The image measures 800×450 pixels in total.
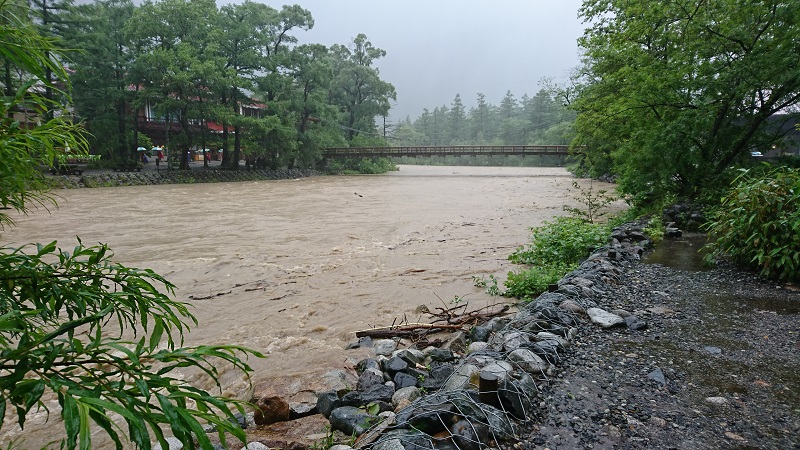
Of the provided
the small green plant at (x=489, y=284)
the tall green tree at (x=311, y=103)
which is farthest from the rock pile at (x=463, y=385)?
the tall green tree at (x=311, y=103)

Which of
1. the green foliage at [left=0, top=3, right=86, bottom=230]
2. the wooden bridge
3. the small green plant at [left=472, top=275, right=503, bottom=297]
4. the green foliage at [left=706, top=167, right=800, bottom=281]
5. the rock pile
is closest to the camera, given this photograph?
the green foliage at [left=0, top=3, right=86, bottom=230]

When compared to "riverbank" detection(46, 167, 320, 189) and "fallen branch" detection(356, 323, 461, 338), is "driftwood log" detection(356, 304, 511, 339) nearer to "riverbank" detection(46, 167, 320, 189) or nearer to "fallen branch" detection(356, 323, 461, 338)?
"fallen branch" detection(356, 323, 461, 338)

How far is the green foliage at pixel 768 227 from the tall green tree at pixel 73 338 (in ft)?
18.8

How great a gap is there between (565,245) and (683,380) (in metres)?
4.23

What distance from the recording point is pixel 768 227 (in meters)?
4.89

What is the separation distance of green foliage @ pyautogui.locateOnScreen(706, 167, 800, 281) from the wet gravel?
16.6 inches

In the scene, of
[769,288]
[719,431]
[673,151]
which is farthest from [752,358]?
[673,151]

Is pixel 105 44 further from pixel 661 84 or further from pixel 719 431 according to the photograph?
pixel 719 431

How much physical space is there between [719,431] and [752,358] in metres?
1.19

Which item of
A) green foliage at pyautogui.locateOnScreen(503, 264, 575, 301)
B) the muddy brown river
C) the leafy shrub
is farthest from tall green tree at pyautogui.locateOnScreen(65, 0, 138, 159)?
green foliage at pyautogui.locateOnScreen(503, 264, 575, 301)

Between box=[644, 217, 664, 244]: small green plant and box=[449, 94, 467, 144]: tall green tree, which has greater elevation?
box=[449, 94, 467, 144]: tall green tree

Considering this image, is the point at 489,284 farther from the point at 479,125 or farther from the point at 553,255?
the point at 479,125

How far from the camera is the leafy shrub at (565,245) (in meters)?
6.82

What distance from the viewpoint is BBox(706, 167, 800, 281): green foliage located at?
15.4ft
